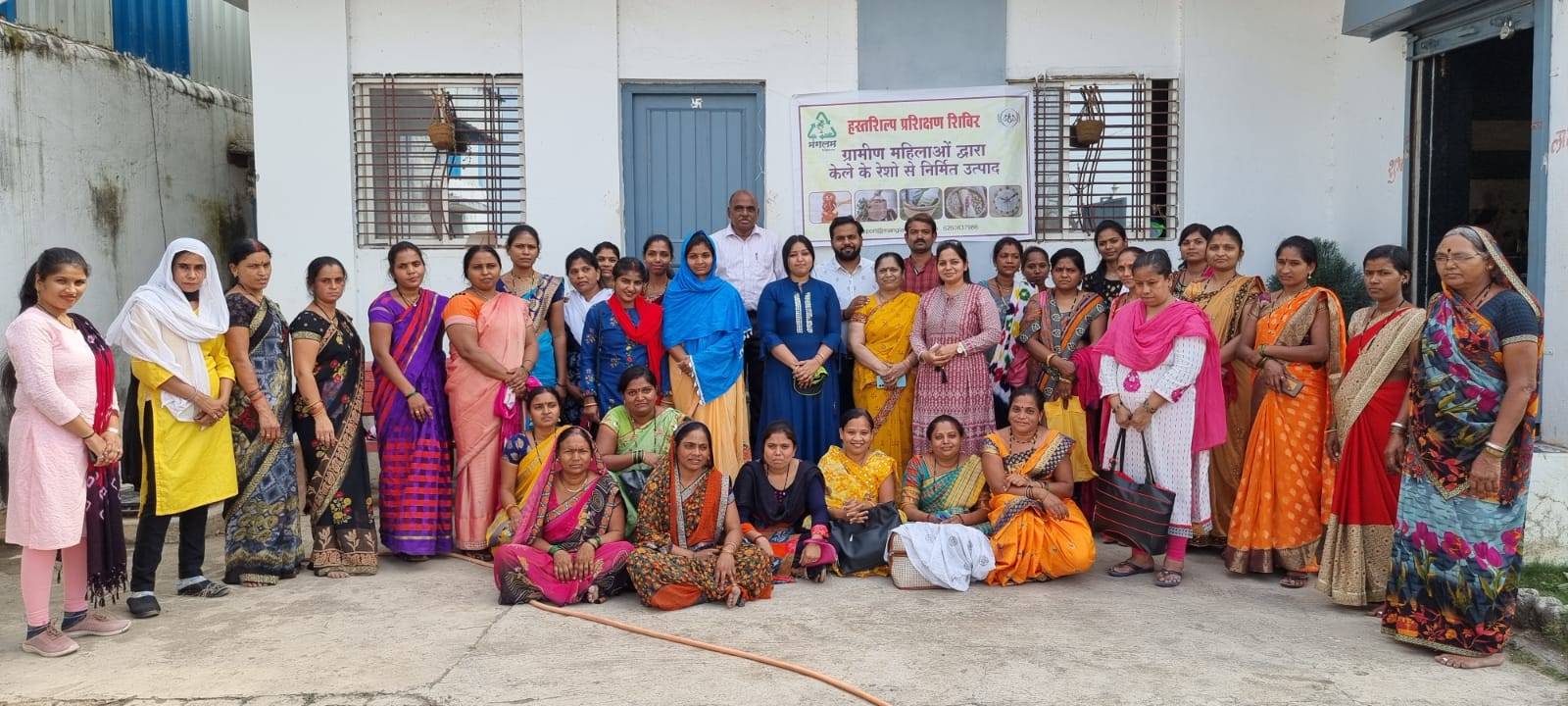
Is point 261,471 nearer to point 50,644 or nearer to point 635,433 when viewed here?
point 50,644

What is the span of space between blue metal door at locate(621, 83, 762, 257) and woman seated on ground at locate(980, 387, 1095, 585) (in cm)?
274

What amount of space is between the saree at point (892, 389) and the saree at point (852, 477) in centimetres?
59

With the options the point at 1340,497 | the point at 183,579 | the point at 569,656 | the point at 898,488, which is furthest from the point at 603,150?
the point at 1340,497

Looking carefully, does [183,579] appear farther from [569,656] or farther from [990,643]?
Answer: [990,643]

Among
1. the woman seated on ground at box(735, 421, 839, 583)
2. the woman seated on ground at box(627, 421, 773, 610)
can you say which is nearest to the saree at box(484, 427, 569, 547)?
the woman seated on ground at box(627, 421, 773, 610)

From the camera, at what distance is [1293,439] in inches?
192

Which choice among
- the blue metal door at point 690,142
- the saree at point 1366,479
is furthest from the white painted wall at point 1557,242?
the blue metal door at point 690,142

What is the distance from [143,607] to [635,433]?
2.07m

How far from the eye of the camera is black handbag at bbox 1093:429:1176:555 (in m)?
4.86

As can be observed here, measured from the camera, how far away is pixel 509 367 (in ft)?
17.6

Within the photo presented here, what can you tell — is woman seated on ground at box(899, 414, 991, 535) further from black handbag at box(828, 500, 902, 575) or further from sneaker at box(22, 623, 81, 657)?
sneaker at box(22, 623, 81, 657)

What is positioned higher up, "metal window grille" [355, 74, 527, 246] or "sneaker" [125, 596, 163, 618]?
"metal window grille" [355, 74, 527, 246]

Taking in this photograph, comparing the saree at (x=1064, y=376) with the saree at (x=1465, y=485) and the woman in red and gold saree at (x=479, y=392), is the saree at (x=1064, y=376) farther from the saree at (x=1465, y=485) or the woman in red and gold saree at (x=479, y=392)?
the woman in red and gold saree at (x=479, y=392)

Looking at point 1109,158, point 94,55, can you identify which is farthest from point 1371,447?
point 94,55
